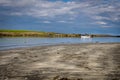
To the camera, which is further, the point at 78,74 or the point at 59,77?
the point at 78,74

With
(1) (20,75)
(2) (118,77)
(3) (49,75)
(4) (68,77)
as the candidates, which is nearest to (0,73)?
(1) (20,75)

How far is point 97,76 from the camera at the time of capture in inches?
534

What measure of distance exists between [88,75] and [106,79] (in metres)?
1.35

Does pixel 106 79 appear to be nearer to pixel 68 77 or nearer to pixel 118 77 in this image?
pixel 118 77

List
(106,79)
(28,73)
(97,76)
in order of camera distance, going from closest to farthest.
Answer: (106,79), (97,76), (28,73)

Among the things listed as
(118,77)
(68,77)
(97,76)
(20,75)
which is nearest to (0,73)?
(20,75)

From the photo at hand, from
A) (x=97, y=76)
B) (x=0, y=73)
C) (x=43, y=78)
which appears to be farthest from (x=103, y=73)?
A: (x=0, y=73)

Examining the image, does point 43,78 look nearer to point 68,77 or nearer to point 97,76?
point 68,77

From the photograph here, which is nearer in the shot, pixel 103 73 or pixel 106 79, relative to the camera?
pixel 106 79

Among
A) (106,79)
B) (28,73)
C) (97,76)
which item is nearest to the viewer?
(106,79)

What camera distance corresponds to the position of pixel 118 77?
13.2 meters

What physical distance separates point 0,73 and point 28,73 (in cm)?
150

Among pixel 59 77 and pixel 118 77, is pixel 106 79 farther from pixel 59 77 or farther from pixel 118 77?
pixel 59 77

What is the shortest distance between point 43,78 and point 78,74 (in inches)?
85.0
